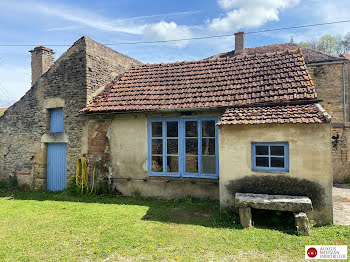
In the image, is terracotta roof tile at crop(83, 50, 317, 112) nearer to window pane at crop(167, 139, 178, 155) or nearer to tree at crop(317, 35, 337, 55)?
window pane at crop(167, 139, 178, 155)

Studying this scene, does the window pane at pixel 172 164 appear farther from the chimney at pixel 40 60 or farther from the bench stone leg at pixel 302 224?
the chimney at pixel 40 60

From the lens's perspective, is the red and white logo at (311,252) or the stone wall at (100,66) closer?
the red and white logo at (311,252)

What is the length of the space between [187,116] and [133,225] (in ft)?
12.6

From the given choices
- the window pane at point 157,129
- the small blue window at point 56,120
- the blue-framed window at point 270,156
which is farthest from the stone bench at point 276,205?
the small blue window at point 56,120

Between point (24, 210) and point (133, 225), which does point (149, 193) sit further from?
point (24, 210)

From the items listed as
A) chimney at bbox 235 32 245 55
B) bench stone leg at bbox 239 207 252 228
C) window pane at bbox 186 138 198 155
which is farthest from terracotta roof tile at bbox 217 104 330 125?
chimney at bbox 235 32 245 55

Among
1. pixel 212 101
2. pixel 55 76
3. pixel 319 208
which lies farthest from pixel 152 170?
pixel 55 76

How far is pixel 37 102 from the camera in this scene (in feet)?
34.8

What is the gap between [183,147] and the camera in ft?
26.6

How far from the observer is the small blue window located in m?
10.2

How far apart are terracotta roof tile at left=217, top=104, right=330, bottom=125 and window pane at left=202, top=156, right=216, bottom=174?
5.65 feet

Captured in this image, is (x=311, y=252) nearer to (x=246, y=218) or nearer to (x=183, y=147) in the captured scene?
(x=246, y=218)

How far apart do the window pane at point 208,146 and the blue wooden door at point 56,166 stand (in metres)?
5.89

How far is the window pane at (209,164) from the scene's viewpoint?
784cm
